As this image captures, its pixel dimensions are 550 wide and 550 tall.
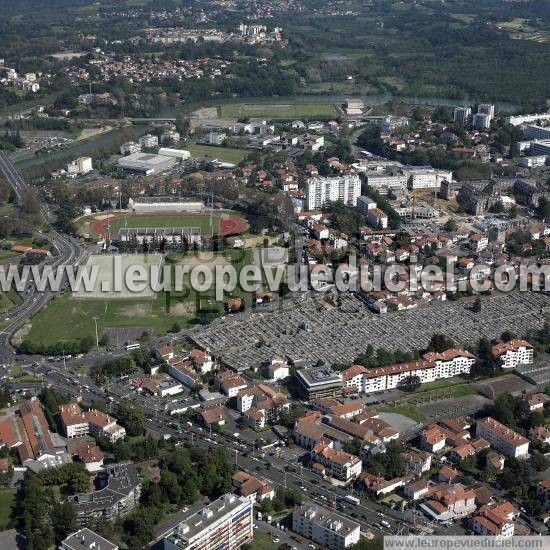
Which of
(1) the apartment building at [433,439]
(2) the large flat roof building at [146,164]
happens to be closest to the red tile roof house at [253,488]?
(1) the apartment building at [433,439]

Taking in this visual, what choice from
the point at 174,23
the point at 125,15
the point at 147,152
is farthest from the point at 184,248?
the point at 125,15

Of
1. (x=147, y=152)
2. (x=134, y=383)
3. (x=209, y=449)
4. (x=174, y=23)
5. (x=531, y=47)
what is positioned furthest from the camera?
(x=174, y=23)

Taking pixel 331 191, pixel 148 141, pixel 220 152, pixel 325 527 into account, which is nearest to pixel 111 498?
pixel 325 527

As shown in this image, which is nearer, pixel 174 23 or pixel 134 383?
pixel 134 383

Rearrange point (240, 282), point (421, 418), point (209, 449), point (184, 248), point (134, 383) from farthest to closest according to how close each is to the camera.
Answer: point (184, 248)
point (240, 282)
point (134, 383)
point (421, 418)
point (209, 449)

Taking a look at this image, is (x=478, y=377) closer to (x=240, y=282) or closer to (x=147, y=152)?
(x=240, y=282)

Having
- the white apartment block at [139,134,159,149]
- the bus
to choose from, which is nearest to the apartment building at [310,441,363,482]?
the bus

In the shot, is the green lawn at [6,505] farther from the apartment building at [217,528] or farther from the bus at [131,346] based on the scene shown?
the bus at [131,346]

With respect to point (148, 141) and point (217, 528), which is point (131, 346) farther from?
point (148, 141)
